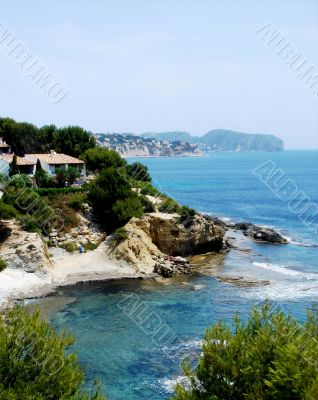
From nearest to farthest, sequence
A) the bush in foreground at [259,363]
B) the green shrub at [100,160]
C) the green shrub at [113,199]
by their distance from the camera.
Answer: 1. the bush in foreground at [259,363]
2. the green shrub at [113,199]
3. the green shrub at [100,160]

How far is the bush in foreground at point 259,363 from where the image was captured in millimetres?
17578

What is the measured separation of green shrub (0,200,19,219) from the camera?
5075 cm

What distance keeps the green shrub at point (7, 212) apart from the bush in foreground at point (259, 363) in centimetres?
3415

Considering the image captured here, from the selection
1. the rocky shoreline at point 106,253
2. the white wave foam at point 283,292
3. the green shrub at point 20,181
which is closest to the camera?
the white wave foam at point 283,292

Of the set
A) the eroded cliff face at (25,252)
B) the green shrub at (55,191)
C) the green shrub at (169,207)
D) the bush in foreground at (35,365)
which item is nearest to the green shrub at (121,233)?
the eroded cliff face at (25,252)

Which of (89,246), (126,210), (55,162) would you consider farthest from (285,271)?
(55,162)

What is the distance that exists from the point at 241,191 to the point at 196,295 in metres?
Answer: 92.2

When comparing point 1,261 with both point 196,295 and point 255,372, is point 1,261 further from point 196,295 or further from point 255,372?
point 255,372

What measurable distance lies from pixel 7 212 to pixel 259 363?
3665cm

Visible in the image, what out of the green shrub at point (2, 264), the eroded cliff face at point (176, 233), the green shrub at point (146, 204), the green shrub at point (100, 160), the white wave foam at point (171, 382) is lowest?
the white wave foam at point (171, 382)

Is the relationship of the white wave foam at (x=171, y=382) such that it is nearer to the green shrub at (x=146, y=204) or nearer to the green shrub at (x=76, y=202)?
the green shrub at (x=146, y=204)

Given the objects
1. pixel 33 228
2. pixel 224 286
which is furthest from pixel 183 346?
pixel 33 228

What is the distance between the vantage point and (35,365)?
65.7 feet

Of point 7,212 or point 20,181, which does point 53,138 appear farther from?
point 7,212
